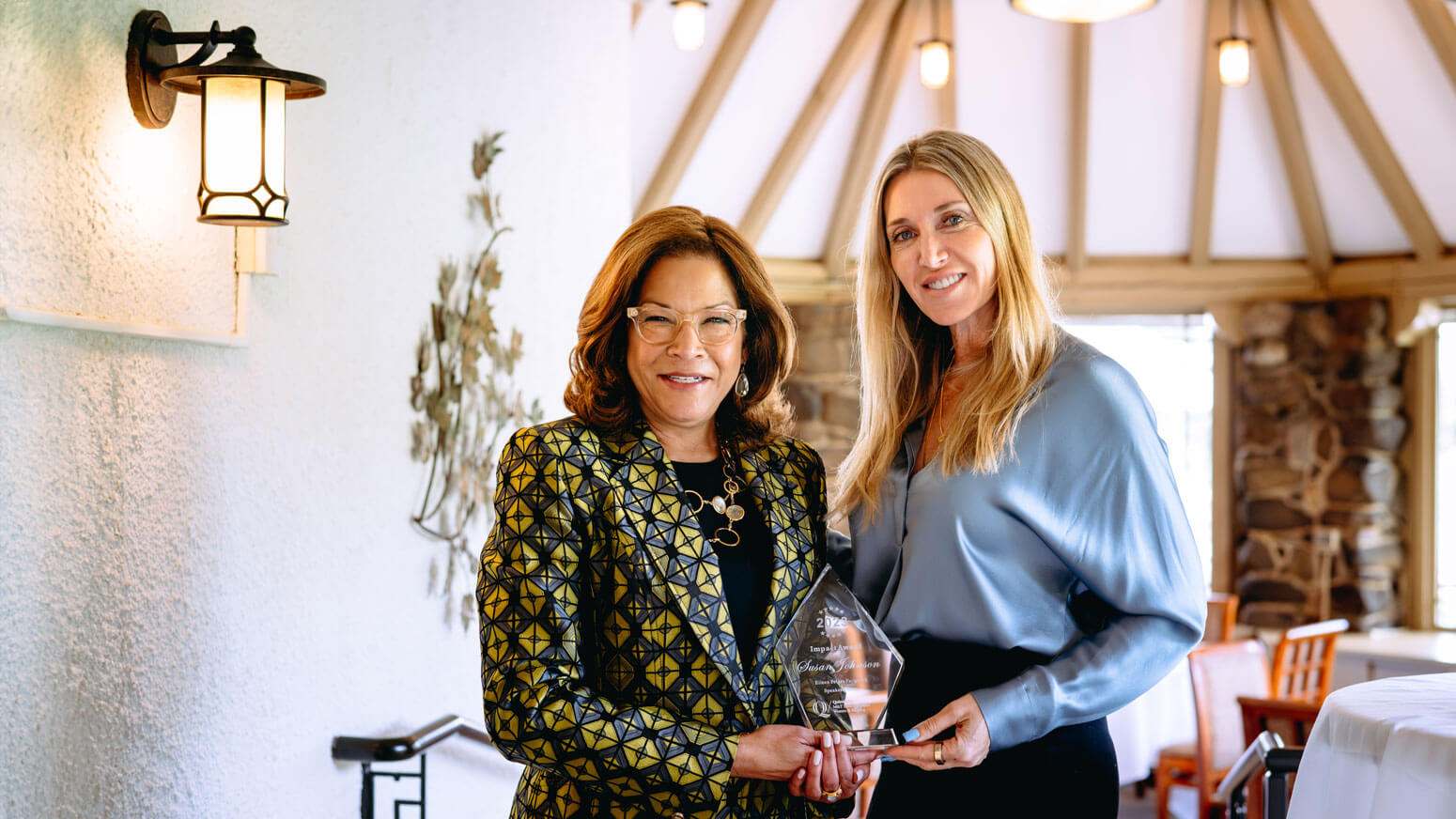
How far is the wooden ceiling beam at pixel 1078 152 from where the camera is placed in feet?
19.4

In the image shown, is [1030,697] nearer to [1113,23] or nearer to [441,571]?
[441,571]

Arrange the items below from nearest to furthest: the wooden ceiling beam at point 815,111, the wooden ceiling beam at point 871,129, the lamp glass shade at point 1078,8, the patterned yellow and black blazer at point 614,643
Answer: the patterned yellow and black blazer at point 614,643 < the lamp glass shade at point 1078,8 < the wooden ceiling beam at point 815,111 < the wooden ceiling beam at point 871,129

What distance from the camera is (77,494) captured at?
5.81 ft

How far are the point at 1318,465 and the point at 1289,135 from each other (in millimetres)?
1599

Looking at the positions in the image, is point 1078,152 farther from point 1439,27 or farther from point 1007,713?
point 1007,713

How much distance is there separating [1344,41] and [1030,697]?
477 centimetres

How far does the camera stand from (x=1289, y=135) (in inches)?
239

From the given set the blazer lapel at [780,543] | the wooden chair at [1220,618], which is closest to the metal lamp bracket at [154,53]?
the blazer lapel at [780,543]

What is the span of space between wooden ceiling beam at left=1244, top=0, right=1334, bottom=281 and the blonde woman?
14.9 feet

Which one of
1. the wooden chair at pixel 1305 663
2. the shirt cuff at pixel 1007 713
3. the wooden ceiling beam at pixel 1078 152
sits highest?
the wooden ceiling beam at pixel 1078 152

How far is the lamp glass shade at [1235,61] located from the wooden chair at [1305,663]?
7.31 ft

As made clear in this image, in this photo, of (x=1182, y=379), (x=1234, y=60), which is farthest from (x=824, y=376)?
(x=1234, y=60)

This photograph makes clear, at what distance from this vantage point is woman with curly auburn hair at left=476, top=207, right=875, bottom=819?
5.35ft

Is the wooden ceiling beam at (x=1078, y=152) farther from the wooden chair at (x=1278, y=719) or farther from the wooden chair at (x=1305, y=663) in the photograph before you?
the wooden chair at (x=1278, y=719)
